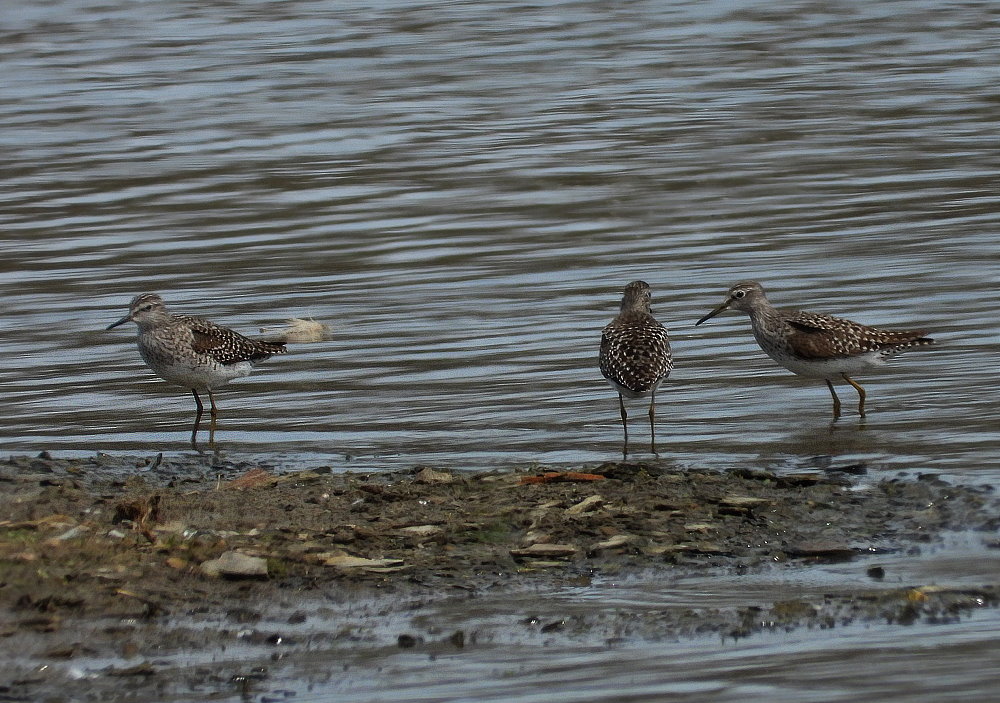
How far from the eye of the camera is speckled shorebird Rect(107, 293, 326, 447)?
13078 mm

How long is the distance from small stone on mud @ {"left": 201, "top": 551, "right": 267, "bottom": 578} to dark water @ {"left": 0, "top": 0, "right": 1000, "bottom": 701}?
2827 millimetres

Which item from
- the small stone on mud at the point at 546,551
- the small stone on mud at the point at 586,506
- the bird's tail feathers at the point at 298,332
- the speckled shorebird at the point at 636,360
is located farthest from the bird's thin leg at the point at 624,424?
the bird's tail feathers at the point at 298,332

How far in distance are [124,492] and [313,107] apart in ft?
56.6

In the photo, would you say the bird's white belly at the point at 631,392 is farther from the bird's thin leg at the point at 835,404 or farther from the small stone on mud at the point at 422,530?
the small stone on mud at the point at 422,530

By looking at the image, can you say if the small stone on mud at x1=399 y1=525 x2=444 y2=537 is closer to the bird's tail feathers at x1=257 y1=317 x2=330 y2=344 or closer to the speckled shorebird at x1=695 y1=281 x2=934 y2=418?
the speckled shorebird at x1=695 y1=281 x2=934 y2=418

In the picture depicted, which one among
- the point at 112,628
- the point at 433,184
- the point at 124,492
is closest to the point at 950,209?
the point at 433,184

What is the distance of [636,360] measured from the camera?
11.8 metres

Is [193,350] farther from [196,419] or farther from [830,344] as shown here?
[830,344]

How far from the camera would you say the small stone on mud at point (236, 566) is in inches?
321

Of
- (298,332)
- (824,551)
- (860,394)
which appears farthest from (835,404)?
(298,332)

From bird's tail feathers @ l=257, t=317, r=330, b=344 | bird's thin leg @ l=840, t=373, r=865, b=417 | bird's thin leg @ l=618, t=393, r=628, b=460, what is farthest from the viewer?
bird's tail feathers @ l=257, t=317, r=330, b=344

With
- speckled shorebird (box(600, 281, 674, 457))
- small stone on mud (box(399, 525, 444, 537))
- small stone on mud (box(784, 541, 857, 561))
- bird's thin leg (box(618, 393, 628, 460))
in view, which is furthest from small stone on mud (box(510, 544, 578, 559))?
speckled shorebird (box(600, 281, 674, 457))

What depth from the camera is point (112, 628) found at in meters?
7.55

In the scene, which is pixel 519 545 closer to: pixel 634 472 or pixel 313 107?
pixel 634 472
